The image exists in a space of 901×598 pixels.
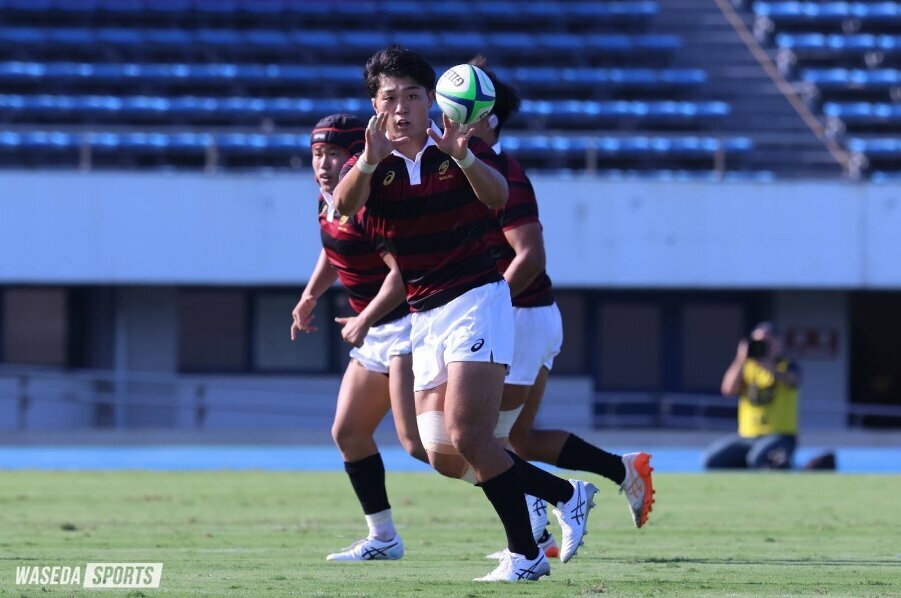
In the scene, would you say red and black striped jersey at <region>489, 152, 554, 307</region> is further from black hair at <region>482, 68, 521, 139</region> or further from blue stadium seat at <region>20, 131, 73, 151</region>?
blue stadium seat at <region>20, 131, 73, 151</region>

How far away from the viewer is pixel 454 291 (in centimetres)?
574

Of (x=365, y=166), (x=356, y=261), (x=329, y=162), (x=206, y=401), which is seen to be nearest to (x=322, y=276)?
(x=356, y=261)

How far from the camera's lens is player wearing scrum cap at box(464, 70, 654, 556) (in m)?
6.89

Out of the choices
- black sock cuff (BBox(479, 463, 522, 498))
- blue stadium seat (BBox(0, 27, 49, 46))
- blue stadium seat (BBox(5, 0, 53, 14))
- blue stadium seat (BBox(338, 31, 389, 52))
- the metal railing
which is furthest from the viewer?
blue stadium seat (BBox(5, 0, 53, 14))

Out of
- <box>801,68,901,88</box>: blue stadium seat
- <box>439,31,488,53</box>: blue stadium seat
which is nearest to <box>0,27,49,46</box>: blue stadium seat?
<box>439,31,488,53</box>: blue stadium seat

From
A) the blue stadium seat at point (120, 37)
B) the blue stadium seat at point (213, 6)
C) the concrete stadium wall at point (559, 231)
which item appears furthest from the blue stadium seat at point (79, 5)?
the concrete stadium wall at point (559, 231)

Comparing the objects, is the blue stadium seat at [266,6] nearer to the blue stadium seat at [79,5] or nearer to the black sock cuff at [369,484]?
the blue stadium seat at [79,5]

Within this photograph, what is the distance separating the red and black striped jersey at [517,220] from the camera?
690 centimetres

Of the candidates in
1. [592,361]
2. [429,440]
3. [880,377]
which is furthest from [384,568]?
[880,377]

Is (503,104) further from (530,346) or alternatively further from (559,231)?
(559,231)

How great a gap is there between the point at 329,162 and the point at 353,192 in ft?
4.66

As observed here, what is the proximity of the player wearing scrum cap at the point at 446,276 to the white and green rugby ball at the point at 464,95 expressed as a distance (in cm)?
14

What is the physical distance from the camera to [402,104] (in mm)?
5727

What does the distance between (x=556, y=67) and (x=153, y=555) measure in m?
19.1
